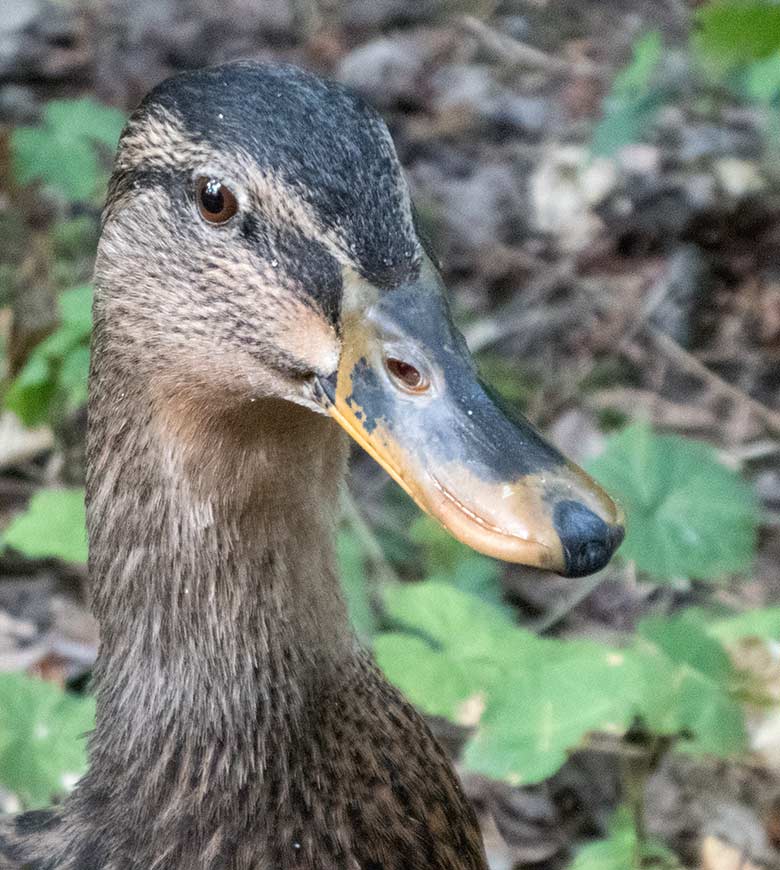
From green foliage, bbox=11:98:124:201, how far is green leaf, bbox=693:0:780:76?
1.58 meters

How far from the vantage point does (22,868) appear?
162 cm

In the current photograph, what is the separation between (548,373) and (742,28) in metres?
1.31

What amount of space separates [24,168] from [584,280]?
4.94ft

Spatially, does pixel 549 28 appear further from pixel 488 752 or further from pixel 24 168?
pixel 488 752

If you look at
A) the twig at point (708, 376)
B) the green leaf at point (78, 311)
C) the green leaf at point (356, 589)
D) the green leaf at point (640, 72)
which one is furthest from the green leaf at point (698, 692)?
the green leaf at point (640, 72)

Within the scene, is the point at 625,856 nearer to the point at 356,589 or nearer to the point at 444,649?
the point at 444,649

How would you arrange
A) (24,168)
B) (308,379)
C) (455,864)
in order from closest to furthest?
(308,379) → (455,864) → (24,168)

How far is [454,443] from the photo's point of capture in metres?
1.16

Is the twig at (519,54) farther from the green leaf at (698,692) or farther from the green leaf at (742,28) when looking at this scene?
the green leaf at (698,692)

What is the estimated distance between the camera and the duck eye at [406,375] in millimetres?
1198

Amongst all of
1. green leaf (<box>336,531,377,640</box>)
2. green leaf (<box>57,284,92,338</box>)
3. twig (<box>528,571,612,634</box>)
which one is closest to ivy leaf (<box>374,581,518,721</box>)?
green leaf (<box>336,531,377,640</box>)

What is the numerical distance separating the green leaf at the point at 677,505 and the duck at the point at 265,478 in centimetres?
64

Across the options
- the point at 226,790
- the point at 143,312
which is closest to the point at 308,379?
the point at 143,312

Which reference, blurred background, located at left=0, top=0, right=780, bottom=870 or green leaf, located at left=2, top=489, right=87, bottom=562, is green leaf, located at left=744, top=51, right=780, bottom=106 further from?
green leaf, located at left=2, top=489, right=87, bottom=562
